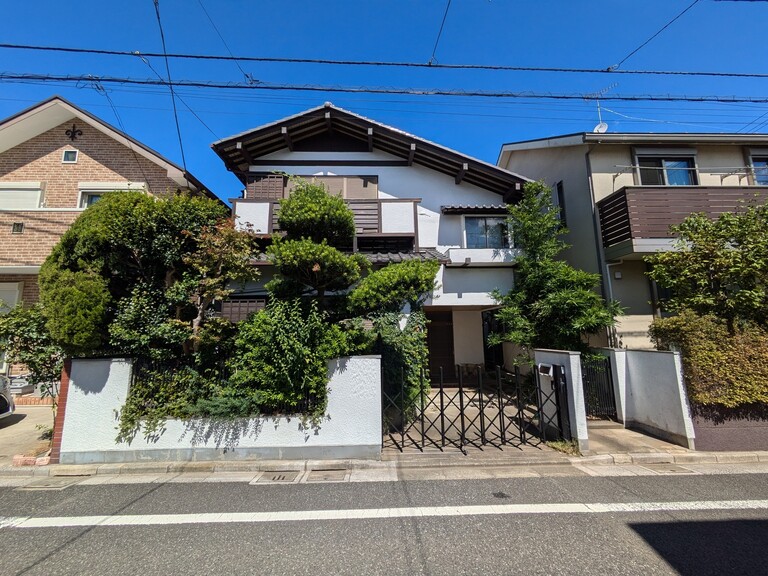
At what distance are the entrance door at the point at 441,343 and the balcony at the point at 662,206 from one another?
540 centimetres

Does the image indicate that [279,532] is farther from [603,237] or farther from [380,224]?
[603,237]

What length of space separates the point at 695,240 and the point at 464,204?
5527mm

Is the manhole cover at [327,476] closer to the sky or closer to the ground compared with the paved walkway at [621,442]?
closer to the ground

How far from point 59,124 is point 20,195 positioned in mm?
2460

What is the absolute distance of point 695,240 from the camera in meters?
6.34

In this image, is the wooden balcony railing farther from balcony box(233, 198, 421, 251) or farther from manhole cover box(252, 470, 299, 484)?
manhole cover box(252, 470, 299, 484)

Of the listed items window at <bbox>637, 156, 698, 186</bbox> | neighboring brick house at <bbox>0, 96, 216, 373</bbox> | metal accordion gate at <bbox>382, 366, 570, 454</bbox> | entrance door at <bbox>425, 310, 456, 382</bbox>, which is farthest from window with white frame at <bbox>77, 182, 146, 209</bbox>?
window at <bbox>637, 156, 698, 186</bbox>

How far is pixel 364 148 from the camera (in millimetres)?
10609

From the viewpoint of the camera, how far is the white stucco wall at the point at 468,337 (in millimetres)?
11516

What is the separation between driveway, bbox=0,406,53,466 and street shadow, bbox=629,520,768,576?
28.5 ft

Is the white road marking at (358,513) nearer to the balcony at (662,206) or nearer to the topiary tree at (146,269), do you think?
the topiary tree at (146,269)

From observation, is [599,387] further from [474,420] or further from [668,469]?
[474,420]

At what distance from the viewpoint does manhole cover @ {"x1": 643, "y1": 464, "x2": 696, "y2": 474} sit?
191 inches

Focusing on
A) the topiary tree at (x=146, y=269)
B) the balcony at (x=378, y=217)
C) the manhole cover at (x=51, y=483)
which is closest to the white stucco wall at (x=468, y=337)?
the balcony at (x=378, y=217)
